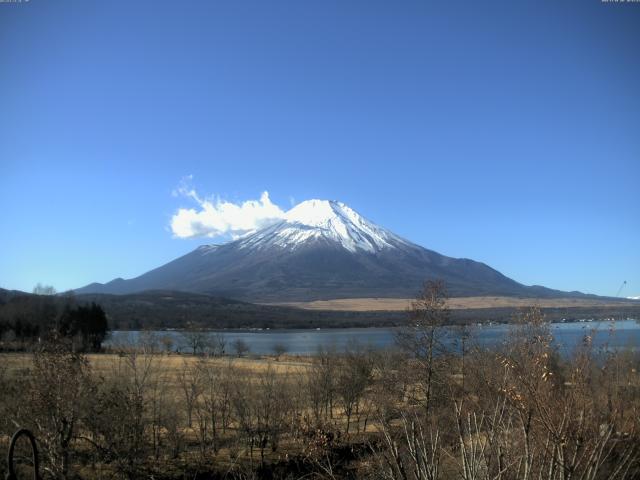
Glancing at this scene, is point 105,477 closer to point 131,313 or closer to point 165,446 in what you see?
point 165,446

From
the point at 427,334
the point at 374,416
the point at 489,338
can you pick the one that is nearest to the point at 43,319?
Result: the point at 489,338

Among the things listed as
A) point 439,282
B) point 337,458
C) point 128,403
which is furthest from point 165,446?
point 439,282

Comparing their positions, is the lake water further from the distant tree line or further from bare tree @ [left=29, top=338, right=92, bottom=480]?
bare tree @ [left=29, top=338, right=92, bottom=480]

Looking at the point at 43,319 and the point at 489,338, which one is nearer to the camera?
the point at 489,338

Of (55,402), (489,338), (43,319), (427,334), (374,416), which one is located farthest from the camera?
(43,319)

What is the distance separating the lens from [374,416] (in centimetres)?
1967

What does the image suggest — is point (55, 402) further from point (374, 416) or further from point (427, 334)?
point (427, 334)

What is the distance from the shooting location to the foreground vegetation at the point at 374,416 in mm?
5770

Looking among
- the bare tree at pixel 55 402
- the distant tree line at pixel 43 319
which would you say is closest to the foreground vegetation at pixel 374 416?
the bare tree at pixel 55 402

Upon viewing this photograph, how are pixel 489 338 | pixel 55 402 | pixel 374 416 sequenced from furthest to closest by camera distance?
pixel 489 338 → pixel 374 416 → pixel 55 402

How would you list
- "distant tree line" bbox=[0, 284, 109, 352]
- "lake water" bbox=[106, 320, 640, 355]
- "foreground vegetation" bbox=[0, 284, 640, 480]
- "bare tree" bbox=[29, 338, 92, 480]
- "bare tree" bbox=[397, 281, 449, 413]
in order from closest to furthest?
"foreground vegetation" bbox=[0, 284, 640, 480]
"lake water" bbox=[106, 320, 640, 355]
"bare tree" bbox=[29, 338, 92, 480]
"bare tree" bbox=[397, 281, 449, 413]
"distant tree line" bbox=[0, 284, 109, 352]

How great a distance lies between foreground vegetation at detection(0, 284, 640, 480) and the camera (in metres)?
5.77

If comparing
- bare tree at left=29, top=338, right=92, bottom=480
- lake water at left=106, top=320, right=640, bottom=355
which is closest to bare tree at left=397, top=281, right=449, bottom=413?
lake water at left=106, top=320, right=640, bottom=355

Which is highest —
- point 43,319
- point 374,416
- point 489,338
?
point 43,319
